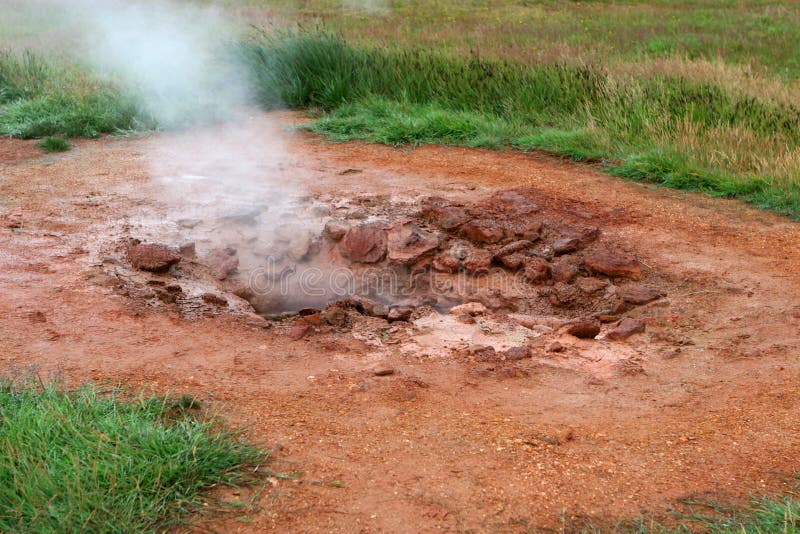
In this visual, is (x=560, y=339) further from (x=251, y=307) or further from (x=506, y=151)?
(x=506, y=151)

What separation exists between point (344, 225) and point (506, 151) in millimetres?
2405

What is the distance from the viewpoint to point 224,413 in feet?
11.0

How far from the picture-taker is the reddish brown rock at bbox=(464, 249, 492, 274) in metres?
5.37

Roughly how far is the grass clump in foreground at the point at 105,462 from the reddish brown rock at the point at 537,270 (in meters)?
2.52

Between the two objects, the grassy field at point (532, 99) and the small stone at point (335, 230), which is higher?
the grassy field at point (532, 99)

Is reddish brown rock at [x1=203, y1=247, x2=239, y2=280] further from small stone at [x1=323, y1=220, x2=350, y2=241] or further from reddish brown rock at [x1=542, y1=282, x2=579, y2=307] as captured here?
reddish brown rock at [x1=542, y1=282, x2=579, y2=307]

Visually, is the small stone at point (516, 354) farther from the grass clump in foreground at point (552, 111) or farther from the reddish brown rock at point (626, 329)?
the grass clump in foreground at point (552, 111)

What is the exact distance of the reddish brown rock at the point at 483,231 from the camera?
5.64m

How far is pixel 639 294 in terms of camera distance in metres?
4.86

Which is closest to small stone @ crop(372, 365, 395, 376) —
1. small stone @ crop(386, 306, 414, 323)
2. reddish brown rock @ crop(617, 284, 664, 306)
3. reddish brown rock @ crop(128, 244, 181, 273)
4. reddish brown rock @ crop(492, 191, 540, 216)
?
small stone @ crop(386, 306, 414, 323)

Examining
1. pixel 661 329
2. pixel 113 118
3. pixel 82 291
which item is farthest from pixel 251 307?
pixel 113 118

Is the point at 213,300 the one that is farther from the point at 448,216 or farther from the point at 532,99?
the point at 532,99

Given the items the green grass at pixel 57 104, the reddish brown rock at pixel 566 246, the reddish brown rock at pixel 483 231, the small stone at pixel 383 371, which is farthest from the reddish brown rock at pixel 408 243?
the green grass at pixel 57 104

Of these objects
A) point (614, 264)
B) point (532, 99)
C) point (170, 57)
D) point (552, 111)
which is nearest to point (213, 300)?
point (614, 264)
